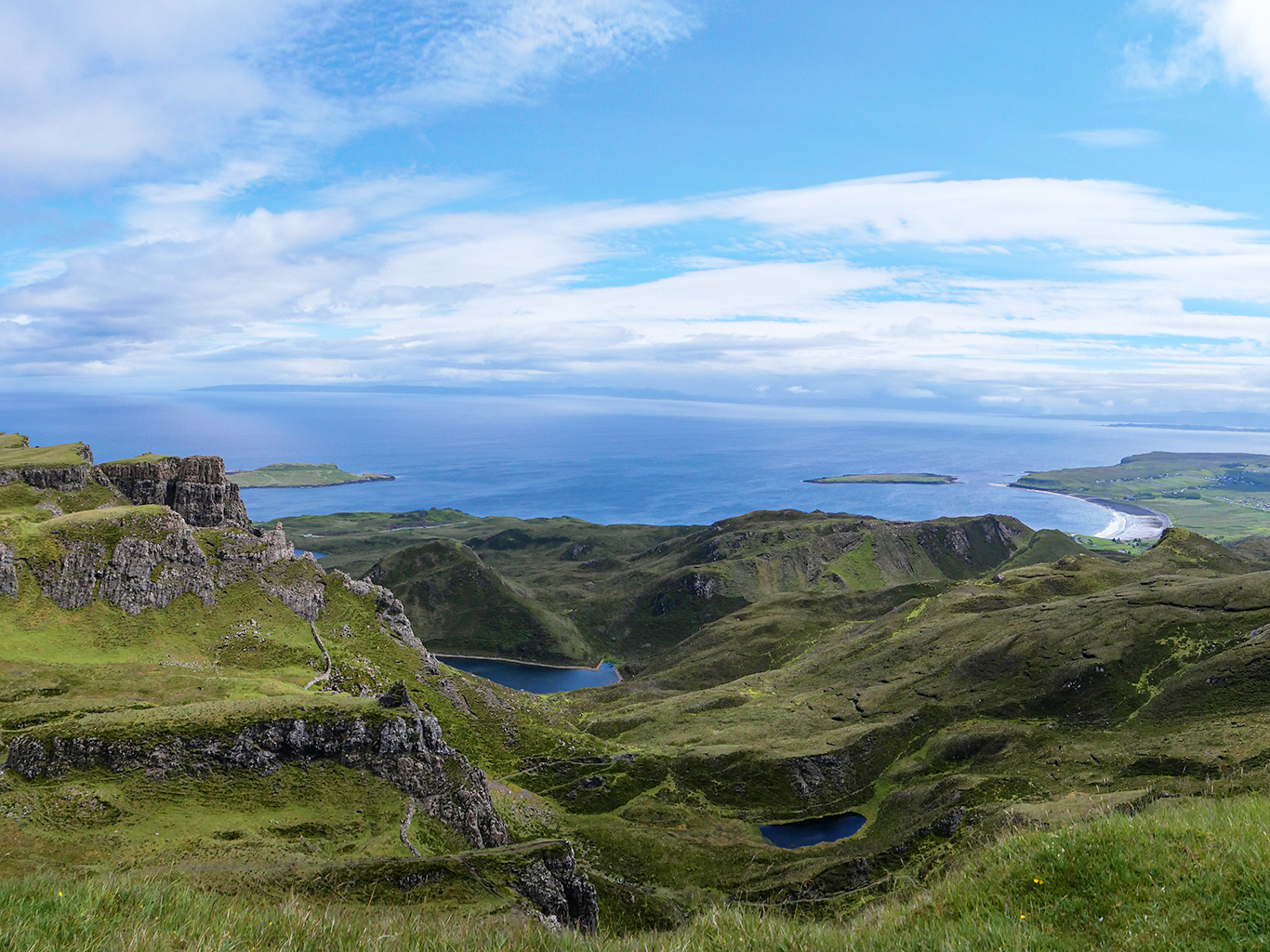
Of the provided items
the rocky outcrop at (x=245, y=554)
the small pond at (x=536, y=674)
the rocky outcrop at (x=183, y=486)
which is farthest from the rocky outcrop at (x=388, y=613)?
the small pond at (x=536, y=674)

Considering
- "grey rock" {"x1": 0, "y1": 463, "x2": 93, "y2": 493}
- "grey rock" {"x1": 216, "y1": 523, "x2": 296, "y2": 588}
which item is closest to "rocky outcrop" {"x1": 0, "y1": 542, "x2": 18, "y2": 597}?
"grey rock" {"x1": 216, "y1": 523, "x2": 296, "y2": 588}

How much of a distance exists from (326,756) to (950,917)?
66997 millimetres

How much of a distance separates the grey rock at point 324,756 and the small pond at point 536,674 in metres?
104

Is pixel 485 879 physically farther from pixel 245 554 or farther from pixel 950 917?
pixel 245 554

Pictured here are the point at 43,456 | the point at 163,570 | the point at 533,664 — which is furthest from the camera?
the point at 533,664

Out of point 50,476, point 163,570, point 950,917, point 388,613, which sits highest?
point 50,476

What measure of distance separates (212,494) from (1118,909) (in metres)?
138

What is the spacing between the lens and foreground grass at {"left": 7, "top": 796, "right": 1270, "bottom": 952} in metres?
9.75

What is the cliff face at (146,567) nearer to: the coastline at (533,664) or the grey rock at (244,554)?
the grey rock at (244,554)

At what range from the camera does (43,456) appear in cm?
11512

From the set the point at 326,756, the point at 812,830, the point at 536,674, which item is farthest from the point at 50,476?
the point at 812,830

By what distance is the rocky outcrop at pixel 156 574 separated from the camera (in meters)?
87.8

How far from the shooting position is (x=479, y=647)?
650ft

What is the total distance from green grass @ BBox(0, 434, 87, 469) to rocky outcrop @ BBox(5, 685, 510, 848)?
235ft
